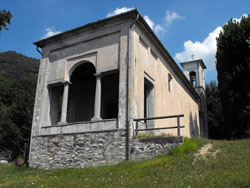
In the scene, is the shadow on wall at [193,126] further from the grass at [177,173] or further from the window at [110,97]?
the grass at [177,173]

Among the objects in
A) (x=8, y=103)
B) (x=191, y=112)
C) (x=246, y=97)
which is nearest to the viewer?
(x=246, y=97)

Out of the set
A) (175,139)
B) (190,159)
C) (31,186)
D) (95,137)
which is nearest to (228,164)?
(190,159)

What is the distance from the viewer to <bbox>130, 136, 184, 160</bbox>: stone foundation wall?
943cm

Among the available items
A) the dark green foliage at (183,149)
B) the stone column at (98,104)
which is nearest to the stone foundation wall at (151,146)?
the dark green foliage at (183,149)

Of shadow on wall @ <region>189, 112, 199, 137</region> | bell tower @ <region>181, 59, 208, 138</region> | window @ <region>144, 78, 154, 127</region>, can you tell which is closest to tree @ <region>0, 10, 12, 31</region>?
window @ <region>144, 78, 154, 127</region>

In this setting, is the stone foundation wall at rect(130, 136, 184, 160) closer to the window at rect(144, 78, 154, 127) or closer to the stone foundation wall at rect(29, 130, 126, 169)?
the stone foundation wall at rect(29, 130, 126, 169)

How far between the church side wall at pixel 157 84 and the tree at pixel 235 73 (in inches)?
133

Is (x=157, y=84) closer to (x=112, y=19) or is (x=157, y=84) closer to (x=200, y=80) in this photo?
(x=112, y=19)

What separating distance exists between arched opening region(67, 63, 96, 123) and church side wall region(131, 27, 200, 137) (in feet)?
14.2

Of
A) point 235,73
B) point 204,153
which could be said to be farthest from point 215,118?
point 204,153

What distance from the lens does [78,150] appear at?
11.1m

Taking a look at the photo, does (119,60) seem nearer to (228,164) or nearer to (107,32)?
(107,32)

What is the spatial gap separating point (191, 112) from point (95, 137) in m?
14.1

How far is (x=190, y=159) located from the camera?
8391mm
